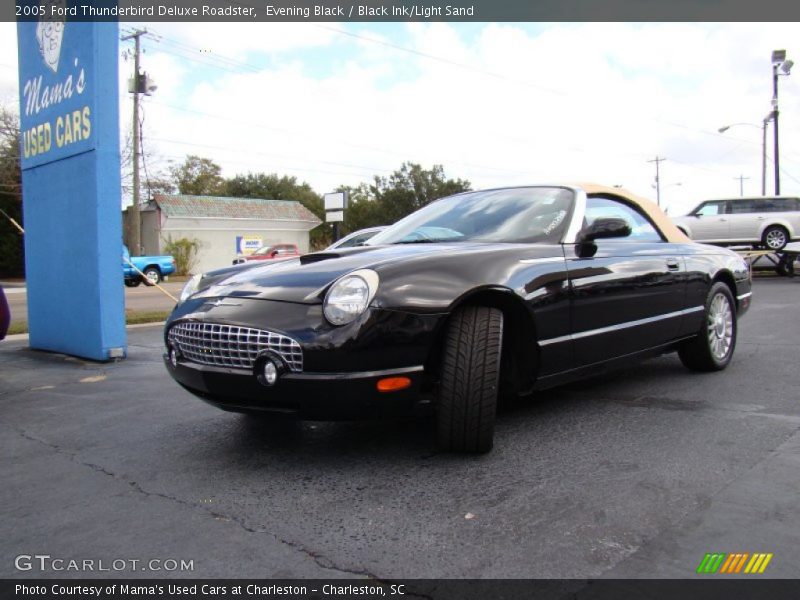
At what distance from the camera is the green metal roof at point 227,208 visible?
3781 centimetres

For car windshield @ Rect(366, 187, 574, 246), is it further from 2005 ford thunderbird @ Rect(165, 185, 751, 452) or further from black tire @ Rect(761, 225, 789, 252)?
black tire @ Rect(761, 225, 789, 252)

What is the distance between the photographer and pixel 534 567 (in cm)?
218

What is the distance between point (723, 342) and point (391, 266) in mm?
3476

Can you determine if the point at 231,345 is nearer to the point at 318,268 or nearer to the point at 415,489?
the point at 318,268

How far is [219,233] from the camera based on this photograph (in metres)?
39.2

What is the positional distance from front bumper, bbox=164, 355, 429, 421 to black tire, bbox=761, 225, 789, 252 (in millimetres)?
17555

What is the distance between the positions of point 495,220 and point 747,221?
16291 mm

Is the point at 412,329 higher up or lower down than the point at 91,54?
lower down

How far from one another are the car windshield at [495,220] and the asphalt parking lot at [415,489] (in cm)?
110

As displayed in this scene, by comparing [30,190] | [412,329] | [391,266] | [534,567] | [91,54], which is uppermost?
[91,54]

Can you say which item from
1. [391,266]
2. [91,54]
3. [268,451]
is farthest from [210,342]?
[91,54]

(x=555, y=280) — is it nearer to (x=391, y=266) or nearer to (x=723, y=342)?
(x=391, y=266)

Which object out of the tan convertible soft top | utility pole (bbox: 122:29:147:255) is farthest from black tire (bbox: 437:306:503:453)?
utility pole (bbox: 122:29:147:255)
